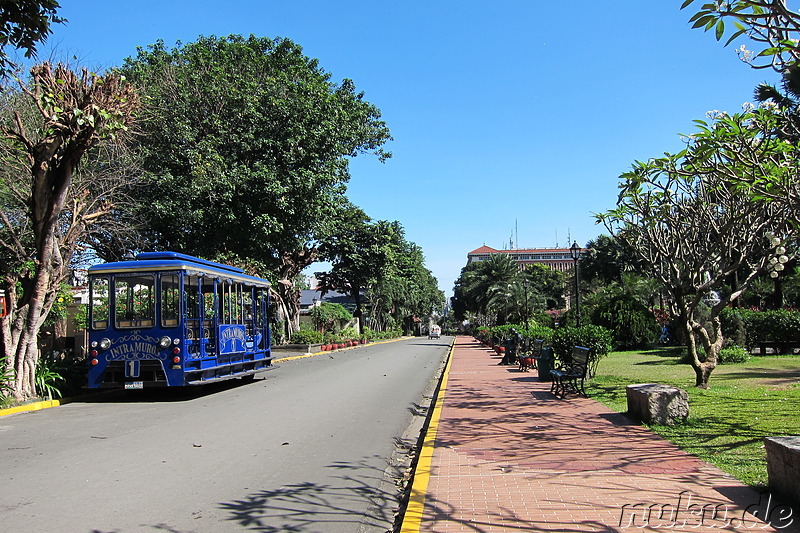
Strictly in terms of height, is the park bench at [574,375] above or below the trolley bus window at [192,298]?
below

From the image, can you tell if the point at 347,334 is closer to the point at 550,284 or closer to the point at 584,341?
the point at 584,341

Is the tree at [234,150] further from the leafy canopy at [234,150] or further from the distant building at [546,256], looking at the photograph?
the distant building at [546,256]

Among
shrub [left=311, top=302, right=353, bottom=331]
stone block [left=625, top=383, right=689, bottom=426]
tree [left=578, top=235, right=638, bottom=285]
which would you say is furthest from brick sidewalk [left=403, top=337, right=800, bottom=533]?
tree [left=578, top=235, right=638, bottom=285]

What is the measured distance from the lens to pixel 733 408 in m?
10.1

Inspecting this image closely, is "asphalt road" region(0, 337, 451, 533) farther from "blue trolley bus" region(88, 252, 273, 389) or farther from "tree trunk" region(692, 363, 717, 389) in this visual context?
"tree trunk" region(692, 363, 717, 389)

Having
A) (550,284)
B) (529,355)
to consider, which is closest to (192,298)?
(529,355)

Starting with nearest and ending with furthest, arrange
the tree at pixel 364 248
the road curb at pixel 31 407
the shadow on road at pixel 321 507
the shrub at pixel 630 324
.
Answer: the shadow on road at pixel 321 507 < the road curb at pixel 31 407 < the shrub at pixel 630 324 < the tree at pixel 364 248

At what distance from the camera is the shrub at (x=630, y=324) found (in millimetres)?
31250

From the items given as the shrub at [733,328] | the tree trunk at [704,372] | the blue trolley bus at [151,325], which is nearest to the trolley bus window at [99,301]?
the blue trolley bus at [151,325]

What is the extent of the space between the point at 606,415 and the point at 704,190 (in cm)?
703

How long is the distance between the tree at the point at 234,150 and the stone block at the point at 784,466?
2002cm

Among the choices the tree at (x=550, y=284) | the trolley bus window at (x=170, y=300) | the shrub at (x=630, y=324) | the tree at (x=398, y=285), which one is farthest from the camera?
the tree at (x=550, y=284)

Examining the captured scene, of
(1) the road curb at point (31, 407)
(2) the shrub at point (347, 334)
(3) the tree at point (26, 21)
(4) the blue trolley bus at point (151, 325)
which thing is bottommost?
(1) the road curb at point (31, 407)

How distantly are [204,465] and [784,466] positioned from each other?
610cm
